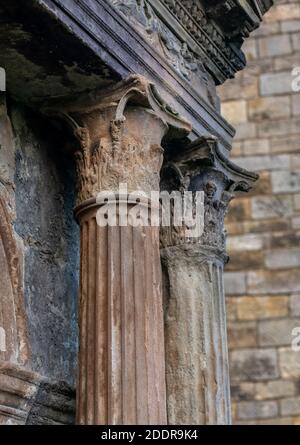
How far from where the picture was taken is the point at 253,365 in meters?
8.71

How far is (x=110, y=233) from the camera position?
3.71 metres

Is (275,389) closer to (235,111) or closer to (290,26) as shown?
(235,111)

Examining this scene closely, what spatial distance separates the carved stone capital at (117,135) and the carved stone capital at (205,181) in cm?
45

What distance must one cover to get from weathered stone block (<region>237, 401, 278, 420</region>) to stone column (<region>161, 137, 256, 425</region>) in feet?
13.8

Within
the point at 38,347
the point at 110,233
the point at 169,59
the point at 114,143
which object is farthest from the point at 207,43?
the point at 38,347

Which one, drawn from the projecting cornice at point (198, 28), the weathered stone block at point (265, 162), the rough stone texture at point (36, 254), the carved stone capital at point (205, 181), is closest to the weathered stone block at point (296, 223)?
the weathered stone block at point (265, 162)

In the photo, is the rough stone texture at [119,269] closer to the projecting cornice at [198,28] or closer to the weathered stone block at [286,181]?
the projecting cornice at [198,28]

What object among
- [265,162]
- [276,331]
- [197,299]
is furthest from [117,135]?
[265,162]

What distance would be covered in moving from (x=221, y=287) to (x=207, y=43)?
1.30m

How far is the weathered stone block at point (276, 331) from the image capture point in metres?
8.70

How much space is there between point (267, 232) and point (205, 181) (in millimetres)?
4595

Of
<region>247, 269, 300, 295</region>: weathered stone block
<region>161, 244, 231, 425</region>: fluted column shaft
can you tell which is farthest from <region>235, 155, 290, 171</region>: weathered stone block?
<region>161, 244, 231, 425</region>: fluted column shaft

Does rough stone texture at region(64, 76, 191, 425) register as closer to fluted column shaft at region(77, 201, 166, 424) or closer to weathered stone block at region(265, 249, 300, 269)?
fluted column shaft at region(77, 201, 166, 424)

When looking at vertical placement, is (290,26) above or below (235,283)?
above
